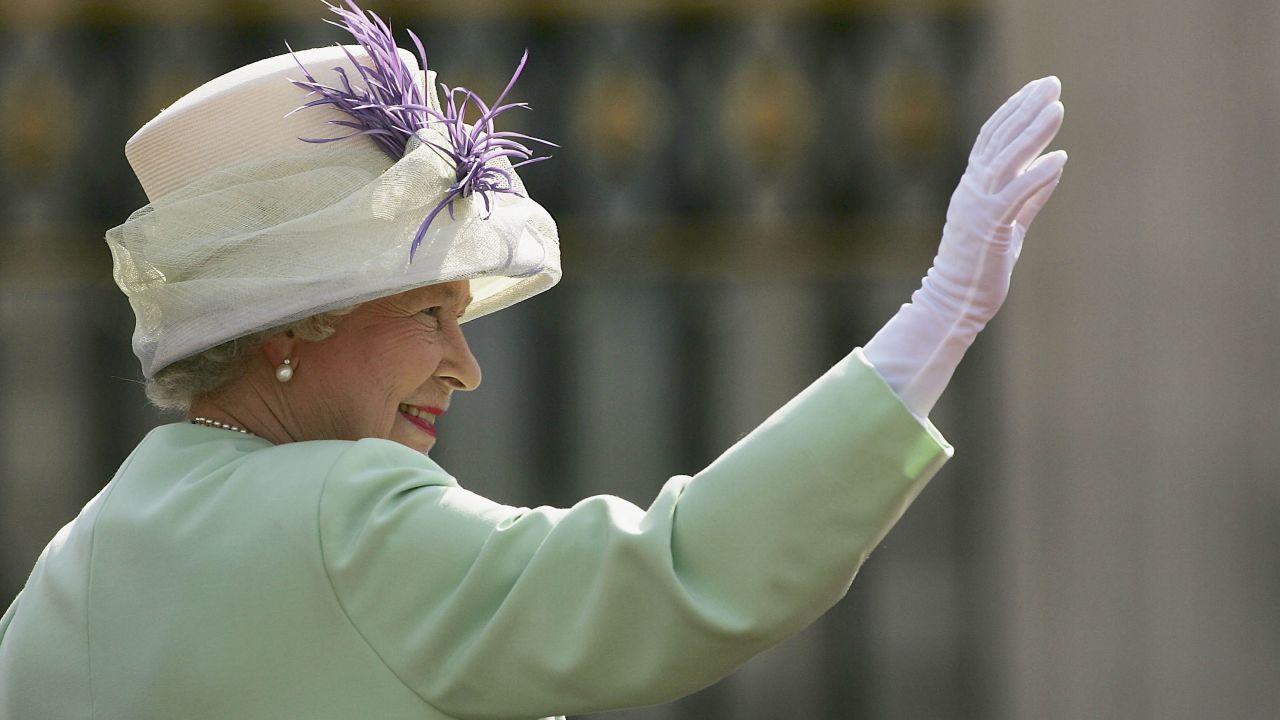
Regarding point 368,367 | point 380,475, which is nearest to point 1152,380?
point 368,367

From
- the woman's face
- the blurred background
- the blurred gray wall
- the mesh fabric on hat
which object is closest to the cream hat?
the mesh fabric on hat

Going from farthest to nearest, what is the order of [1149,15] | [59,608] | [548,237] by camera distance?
[1149,15] < [548,237] < [59,608]

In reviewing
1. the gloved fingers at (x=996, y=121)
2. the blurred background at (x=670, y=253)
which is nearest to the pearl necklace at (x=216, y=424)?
the gloved fingers at (x=996, y=121)

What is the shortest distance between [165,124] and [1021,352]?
5.61 m

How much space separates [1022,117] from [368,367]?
0.86 metres

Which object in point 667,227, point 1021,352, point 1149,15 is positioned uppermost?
point 1149,15

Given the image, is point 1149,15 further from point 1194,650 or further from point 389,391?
point 389,391

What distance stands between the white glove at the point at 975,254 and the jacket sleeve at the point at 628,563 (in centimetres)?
4

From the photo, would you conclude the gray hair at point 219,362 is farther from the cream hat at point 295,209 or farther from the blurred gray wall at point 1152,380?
the blurred gray wall at point 1152,380

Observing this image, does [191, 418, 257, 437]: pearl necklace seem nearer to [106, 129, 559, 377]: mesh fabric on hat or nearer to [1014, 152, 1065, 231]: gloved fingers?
[106, 129, 559, 377]: mesh fabric on hat

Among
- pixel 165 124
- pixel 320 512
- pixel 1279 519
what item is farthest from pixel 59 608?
pixel 1279 519

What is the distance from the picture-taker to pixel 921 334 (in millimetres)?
→ 1732

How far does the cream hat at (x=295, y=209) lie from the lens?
2000 mm

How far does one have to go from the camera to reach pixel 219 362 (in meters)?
2.11
